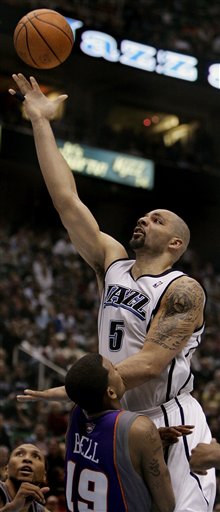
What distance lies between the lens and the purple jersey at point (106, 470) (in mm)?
4055

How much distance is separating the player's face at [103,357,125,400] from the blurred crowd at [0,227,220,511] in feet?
13.0

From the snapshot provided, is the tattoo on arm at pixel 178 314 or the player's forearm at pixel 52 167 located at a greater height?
the player's forearm at pixel 52 167

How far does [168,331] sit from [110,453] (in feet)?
2.83

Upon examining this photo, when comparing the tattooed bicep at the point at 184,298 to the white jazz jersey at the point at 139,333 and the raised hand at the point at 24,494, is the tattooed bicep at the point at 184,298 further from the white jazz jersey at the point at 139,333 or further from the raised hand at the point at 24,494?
the raised hand at the point at 24,494

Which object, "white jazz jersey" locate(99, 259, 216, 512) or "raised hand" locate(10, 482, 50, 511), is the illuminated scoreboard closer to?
"white jazz jersey" locate(99, 259, 216, 512)

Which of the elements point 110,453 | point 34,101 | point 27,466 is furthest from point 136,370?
point 34,101

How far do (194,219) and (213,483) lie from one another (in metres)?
20.8

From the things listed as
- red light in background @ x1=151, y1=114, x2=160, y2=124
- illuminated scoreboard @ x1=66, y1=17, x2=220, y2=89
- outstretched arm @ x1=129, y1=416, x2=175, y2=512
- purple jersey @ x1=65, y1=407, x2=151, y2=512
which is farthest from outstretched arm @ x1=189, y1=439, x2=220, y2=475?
red light in background @ x1=151, y1=114, x2=160, y2=124

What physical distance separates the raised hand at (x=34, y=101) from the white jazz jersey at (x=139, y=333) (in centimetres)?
113

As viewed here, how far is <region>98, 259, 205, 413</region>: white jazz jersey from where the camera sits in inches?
191

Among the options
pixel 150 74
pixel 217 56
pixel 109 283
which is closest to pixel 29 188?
pixel 150 74

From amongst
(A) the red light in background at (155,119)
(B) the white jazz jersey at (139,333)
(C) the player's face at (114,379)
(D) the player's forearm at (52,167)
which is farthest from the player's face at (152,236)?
(A) the red light in background at (155,119)

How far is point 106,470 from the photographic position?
4.08 metres

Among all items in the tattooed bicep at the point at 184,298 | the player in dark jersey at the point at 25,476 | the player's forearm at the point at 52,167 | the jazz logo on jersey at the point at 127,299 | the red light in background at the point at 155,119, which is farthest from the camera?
the red light in background at the point at 155,119
